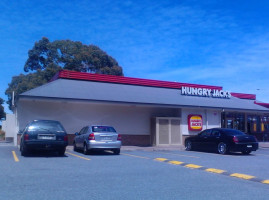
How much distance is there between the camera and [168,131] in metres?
22.7

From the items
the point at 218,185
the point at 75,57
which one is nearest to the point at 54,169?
the point at 218,185

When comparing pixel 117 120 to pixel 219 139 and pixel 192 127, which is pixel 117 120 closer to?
pixel 192 127

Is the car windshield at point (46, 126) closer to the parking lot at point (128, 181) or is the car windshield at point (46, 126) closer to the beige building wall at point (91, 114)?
the parking lot at point (128, 181)

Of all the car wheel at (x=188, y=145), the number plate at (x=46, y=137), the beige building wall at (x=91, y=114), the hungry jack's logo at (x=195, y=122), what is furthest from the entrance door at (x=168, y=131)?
the number plate at (x=46, y=137)

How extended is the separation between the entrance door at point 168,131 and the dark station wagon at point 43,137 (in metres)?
9.68

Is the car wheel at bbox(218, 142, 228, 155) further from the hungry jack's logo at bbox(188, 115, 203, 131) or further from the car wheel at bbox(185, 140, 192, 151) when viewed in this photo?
the hungry jack's logo at bbox(188, 115, 203, 131)

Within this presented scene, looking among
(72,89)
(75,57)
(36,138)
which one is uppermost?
(75,57)

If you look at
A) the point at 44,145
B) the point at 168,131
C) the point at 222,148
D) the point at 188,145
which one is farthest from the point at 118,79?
the point at 44,145

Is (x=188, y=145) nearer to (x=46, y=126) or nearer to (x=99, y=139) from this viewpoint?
(x=99, y=139)

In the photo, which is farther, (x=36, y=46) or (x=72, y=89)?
(x=36, y=46)

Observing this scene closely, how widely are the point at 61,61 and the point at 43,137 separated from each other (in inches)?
1293

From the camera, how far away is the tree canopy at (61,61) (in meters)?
42.9

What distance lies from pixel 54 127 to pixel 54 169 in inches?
155

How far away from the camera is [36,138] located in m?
13.4
